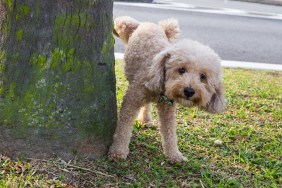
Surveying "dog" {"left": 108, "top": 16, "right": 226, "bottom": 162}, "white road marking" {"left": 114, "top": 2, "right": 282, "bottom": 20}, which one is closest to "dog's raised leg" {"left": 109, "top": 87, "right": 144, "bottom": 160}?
"dog" {"left": 108, "top": 16, "right": 226, "bottom": 162}

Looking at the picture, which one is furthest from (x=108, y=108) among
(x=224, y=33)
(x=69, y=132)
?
(x=224, y=33)

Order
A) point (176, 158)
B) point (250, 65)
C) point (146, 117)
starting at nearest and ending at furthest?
point (176, 158)
point (146, 117)
point (250, 65)

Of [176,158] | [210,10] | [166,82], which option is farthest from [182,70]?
[210,10]

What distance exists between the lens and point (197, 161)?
397 centimetres

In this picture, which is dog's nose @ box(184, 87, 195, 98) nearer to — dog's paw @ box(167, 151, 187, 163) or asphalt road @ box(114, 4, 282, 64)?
dog's paw @ box(167, 151, 187, 163)

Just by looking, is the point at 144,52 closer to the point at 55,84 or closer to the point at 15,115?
the point at 55,84

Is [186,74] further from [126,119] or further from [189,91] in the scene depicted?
[126,119]

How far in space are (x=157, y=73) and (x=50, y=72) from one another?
81 cm

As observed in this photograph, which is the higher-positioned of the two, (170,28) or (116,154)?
(170,28)

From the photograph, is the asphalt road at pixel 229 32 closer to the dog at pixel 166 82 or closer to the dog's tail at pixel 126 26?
the dog's tail at pixel 126 26

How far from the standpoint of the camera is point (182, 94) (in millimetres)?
3418

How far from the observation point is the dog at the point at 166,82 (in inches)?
136

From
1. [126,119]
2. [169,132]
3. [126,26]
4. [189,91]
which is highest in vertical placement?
[126,26]

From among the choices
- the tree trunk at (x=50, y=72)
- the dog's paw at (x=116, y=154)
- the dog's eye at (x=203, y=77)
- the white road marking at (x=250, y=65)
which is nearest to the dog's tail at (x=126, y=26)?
the tree trunk at (x=50, y=72)
